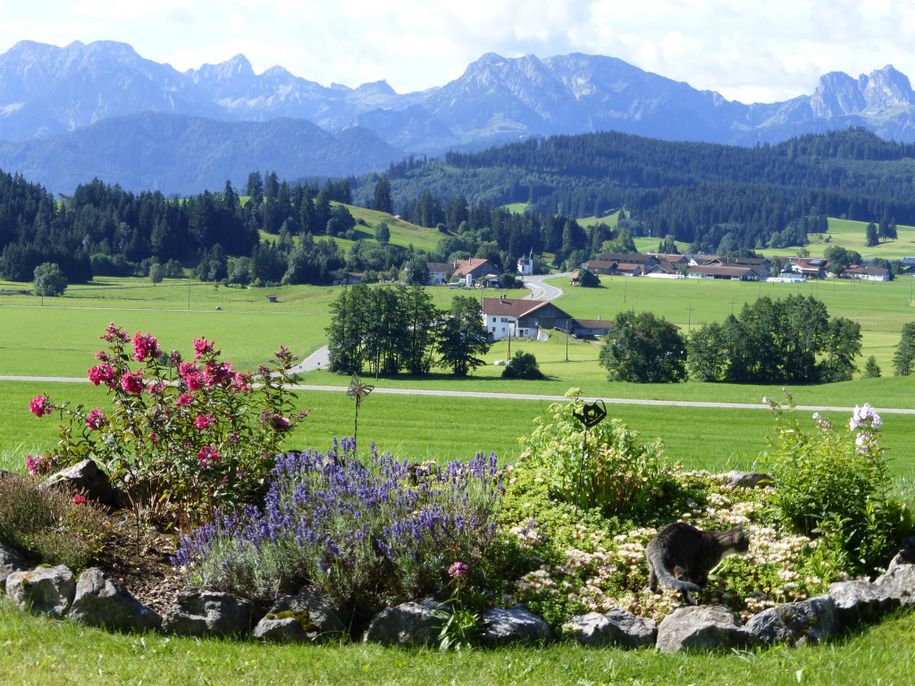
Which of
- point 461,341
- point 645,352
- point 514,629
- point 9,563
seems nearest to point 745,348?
point 645,352

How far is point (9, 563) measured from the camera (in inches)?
301

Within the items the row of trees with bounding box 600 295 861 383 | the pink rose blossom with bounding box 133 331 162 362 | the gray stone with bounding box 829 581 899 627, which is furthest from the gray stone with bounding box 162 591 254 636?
the row of trees with bounding box 600 295 861 383

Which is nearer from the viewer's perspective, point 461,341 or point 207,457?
point 207,457

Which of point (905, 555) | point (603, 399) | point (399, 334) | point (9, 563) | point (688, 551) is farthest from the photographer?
point (399, 334)

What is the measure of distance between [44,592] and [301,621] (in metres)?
2.07

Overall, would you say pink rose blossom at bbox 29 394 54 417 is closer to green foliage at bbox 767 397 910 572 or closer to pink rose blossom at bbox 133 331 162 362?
pink rose blossom at bbox 133 331 162 362

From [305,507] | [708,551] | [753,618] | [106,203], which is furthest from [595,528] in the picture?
[106,203]

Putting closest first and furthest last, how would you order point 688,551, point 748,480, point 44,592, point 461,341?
point 44,592
point 688,551
point 748,480
point 461,341

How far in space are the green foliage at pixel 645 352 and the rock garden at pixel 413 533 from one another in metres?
61.8

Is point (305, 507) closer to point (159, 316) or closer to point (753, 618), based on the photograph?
point (753, 618)

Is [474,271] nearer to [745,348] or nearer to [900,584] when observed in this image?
[745,348]

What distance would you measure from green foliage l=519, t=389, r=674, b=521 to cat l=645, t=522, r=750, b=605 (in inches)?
53.0

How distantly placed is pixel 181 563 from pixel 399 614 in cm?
217

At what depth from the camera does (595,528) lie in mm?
8938
